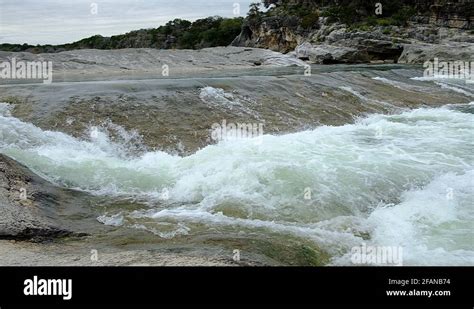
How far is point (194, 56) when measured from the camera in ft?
133

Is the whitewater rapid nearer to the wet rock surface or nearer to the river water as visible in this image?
the river water

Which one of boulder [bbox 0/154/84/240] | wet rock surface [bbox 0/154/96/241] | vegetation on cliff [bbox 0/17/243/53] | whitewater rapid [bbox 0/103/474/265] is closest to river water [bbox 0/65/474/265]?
whitewater rapid [bbox 0/103/474/265]

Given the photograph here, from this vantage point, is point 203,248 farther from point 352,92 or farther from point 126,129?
point 352,92

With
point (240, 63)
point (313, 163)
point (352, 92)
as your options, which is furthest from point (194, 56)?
point (313, 163)

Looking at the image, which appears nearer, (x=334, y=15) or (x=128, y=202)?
(x=128, y=202)

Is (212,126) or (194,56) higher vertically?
(194,56)
